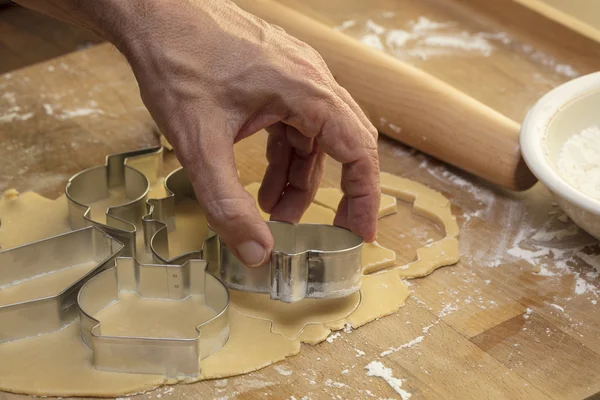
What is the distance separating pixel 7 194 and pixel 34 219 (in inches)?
3.3

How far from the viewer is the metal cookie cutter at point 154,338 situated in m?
0.96

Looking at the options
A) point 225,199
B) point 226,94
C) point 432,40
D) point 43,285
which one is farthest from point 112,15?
point 432,40

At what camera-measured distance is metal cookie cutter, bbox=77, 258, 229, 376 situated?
3.15ft

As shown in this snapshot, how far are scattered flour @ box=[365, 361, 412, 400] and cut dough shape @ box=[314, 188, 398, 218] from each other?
36cm

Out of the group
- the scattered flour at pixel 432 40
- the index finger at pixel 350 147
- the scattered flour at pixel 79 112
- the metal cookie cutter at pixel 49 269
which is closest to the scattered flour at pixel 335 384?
the index finger at pixel 350 147

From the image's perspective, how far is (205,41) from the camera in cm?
98

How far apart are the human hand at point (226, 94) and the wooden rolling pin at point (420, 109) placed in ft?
1.17

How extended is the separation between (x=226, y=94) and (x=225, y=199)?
14cm

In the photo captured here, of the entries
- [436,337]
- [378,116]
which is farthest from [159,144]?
[436,337]

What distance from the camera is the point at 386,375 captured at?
3.29 feet

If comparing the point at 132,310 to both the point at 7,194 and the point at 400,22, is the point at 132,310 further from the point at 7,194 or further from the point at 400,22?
the point at 400,22

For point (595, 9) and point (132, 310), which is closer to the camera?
point (132, 310)

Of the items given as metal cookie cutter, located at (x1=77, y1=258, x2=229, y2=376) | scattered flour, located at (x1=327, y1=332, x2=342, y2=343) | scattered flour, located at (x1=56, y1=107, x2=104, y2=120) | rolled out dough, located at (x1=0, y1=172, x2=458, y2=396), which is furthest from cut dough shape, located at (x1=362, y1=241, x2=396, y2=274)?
scattered flour, located at (x1=56, y1=107, x2=104, y2=120)

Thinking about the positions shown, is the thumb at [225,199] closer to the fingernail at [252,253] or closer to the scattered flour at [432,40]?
the fingernail at [252,253]
